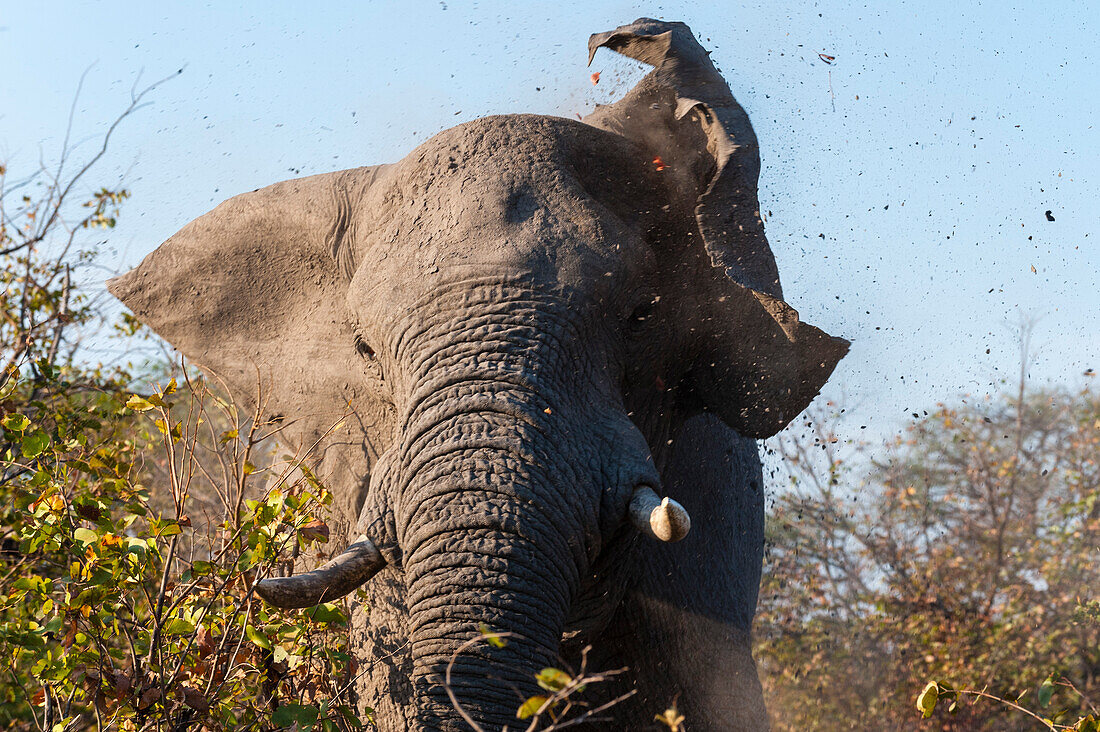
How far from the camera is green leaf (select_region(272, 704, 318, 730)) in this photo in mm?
3281

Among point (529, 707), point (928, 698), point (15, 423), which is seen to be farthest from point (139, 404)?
point (928, 698)

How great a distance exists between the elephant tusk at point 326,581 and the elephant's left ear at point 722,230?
1.40 metres

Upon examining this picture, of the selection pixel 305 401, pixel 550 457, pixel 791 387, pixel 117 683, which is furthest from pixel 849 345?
pixel 117 683

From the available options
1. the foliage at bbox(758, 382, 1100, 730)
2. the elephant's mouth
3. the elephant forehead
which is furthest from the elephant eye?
the foliage at bbox(758, 382, 1100, 730)

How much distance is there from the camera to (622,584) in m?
3.98

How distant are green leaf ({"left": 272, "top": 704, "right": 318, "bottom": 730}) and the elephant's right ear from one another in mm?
1295

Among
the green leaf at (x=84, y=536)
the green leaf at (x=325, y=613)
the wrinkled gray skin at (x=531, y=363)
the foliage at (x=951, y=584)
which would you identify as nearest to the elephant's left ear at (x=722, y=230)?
the wrinkled gray skin at (x=531, y=363)

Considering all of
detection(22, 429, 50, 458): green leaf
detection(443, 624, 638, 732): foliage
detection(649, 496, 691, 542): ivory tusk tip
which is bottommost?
detection(443, 624, 638, 732): foliage

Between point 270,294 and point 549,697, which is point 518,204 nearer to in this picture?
point 270,294

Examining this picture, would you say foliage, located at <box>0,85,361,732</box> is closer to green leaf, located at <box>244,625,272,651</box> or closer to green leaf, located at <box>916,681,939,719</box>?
green leaf, located at <box>244,625,272,651</box>

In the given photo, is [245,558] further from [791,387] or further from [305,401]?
[791,387]

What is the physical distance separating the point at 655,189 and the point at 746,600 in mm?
1867

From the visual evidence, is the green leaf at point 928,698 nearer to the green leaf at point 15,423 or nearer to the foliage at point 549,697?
the foliage at point 549,697

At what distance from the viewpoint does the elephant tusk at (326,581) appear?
3.25 metres
